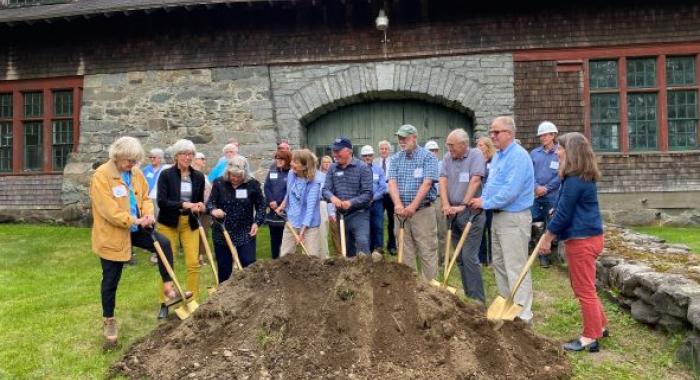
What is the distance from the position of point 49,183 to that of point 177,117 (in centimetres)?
375

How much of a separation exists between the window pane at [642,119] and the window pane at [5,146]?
13.8 metres

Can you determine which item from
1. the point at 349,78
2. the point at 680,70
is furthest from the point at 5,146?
the point at 680,70

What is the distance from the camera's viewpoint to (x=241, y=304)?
14.6 feet

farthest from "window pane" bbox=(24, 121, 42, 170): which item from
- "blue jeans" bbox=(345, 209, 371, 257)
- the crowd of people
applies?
"blue jeans" bbox=(345, 209, 371, 257)

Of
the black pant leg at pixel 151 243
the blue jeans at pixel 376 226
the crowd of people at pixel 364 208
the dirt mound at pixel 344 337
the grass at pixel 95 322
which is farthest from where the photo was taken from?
the blue jeans at pixel 376 226

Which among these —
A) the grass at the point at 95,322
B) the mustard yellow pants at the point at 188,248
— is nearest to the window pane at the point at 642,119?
the grass at the point at 95,322

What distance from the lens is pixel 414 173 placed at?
5.76 meters

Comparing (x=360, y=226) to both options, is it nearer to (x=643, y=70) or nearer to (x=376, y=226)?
(x=376, y=226)

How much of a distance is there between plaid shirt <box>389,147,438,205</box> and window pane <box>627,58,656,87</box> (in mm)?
6899

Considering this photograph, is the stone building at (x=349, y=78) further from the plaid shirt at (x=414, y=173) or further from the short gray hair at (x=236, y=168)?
the short gray hair at (x=236, y=168)

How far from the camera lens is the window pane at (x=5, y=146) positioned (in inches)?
499

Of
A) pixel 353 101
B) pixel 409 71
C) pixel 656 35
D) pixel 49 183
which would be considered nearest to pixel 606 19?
pixel 656 35

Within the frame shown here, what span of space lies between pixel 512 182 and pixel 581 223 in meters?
0.71

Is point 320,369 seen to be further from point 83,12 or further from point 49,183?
point 49,183
